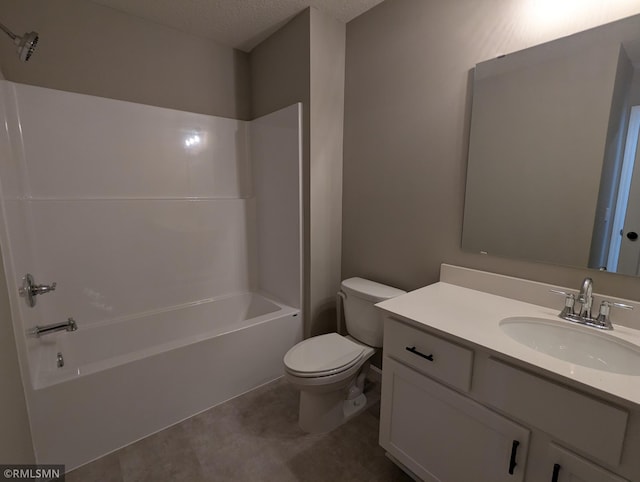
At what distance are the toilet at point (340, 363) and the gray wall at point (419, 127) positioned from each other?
255 millimetres

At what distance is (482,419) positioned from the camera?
3.25ft

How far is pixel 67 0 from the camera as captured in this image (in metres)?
1.77

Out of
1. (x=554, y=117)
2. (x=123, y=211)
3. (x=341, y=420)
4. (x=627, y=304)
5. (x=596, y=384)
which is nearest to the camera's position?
(x=596, y=384)

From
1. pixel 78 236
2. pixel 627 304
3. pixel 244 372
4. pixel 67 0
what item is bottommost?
pixel 244 372

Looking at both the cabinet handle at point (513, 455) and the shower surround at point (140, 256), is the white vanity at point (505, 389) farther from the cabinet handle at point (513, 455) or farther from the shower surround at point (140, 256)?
the shower surround at point (140, 256)

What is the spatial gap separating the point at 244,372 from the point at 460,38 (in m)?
2.30

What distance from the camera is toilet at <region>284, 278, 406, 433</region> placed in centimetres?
156

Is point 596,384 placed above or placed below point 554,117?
below

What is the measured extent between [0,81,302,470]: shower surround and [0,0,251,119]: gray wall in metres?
0.11

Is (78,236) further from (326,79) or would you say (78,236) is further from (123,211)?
(326,79)

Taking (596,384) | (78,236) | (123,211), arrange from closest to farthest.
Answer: (596,384) < (78,236) < (123,211)

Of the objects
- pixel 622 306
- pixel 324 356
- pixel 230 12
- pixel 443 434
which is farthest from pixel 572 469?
pixel 230 12

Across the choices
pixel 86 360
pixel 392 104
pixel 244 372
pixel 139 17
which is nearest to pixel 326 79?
pixel 392 104

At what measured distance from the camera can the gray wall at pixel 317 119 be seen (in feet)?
6.35
